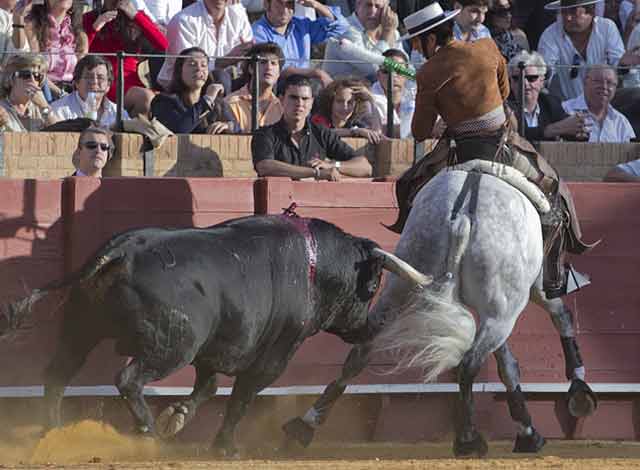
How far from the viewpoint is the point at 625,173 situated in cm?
1059

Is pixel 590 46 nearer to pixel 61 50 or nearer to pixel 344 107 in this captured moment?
pixel 344 107

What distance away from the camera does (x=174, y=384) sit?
29.1ft

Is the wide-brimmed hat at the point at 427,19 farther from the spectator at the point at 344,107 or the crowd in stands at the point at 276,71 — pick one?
the spectator at the point at 344,107

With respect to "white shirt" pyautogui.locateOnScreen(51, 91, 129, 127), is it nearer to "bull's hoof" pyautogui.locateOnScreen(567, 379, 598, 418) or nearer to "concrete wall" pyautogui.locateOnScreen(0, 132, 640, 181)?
"concrete wall" pyautogui.locateOnScreen(0, 132, 640, 181)

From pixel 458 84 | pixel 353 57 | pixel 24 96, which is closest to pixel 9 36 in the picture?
pixel 24 96

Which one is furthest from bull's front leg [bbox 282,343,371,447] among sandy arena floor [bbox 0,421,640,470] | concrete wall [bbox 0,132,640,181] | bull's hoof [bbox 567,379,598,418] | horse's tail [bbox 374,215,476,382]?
concrete wall [bbox 0,132,640,181]

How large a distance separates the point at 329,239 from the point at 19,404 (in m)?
Answer: 2.04

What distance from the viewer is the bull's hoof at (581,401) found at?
28.1 feet

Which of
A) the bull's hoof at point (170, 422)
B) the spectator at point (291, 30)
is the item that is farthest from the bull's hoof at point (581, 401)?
the spectator at point (291, 30)

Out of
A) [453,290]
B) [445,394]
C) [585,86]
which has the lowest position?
[445,394]

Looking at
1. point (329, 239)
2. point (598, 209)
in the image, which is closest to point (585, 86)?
point (598, 209)

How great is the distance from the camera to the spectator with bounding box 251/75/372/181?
9422 mm

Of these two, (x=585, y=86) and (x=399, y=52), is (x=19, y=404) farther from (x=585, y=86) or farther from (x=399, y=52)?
(x=585, y=86)

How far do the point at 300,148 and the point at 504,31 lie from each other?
3451mm
